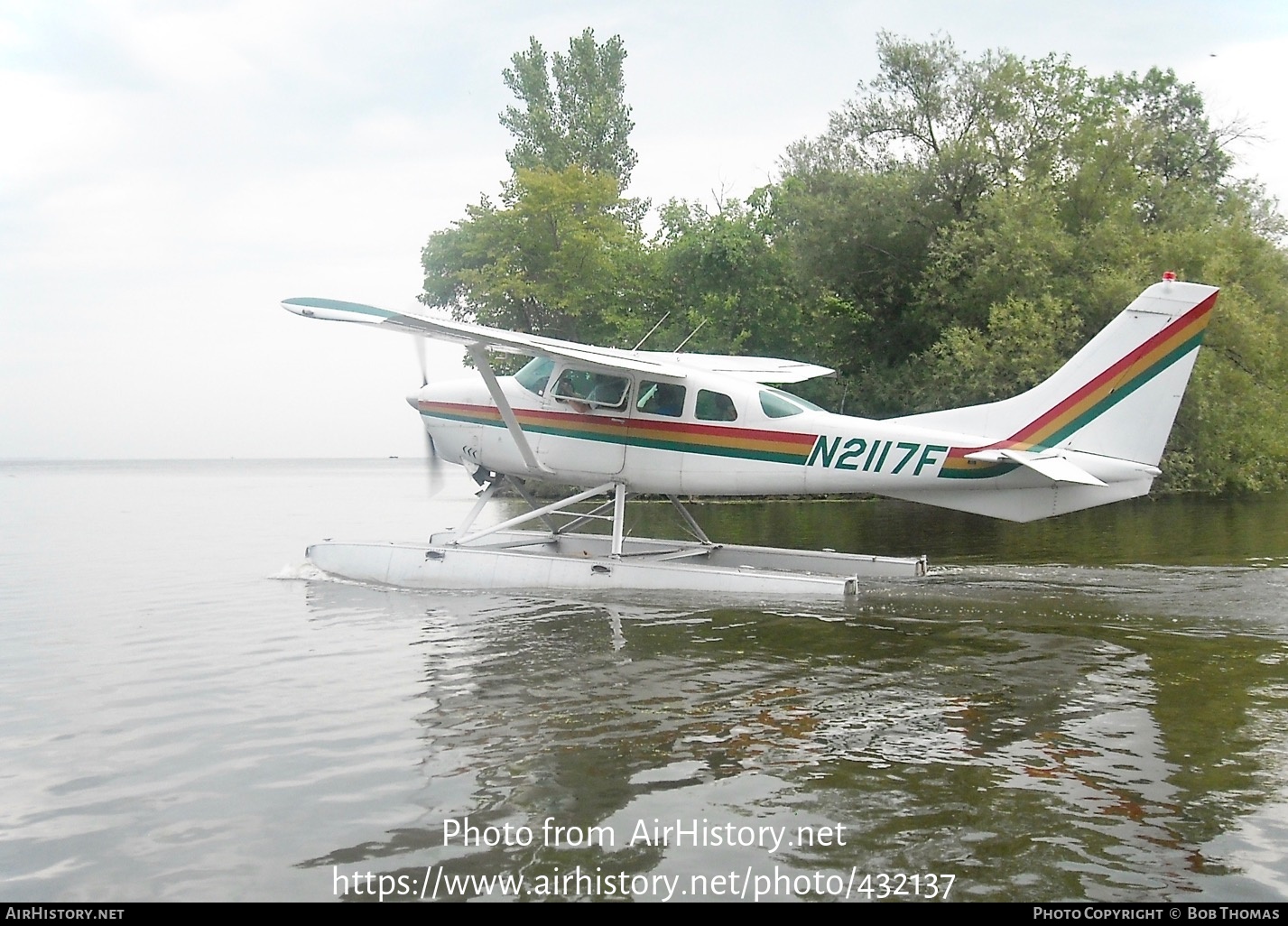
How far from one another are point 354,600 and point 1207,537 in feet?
43.4

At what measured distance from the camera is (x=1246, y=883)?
4.08 m

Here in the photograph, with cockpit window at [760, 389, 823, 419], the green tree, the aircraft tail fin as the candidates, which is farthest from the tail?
the green tree

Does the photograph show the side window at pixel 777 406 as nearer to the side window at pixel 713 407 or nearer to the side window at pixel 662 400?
the side window at pixel 713 407

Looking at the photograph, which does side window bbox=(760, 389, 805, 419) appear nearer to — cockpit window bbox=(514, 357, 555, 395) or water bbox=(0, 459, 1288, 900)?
water bbox=(0, 459, 1288, 900)

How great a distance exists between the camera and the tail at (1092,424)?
10938 millimetres

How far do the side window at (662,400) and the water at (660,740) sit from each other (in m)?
2.36

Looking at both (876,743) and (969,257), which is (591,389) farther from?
(969,257)

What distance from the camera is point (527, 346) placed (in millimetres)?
12141

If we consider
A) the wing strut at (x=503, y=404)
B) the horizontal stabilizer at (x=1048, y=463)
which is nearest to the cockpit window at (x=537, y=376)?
the wing strut at (x=503, y=404)

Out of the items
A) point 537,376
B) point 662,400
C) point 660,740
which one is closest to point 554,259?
point 537,376

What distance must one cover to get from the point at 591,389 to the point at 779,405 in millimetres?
2237

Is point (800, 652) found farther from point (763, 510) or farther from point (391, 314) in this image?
point (763, 510)
